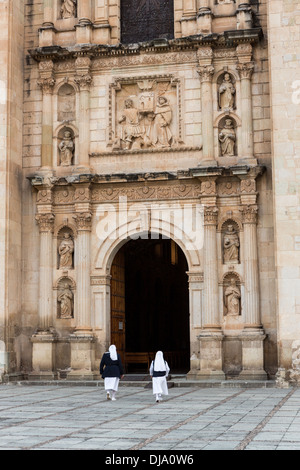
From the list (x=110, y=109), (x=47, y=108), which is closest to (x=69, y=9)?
(x=47, y=108)

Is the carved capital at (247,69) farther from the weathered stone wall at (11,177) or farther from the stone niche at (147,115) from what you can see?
the weathered stone wall at (11,177)

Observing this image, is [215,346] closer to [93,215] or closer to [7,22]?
[93,215]

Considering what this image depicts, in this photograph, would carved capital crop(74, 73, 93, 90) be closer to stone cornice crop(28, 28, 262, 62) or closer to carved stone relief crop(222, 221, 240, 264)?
stone cornice crop(28, 28, 262, 62)

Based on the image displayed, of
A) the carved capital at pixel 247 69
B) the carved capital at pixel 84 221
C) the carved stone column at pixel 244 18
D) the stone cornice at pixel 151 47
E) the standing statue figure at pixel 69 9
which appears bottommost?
the carved capital at pixel 84 221

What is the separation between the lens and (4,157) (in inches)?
902

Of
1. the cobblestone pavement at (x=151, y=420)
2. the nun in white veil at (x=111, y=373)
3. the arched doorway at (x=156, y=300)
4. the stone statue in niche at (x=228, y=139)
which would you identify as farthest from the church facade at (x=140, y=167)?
the nun in white veil at (x=111, y=373)

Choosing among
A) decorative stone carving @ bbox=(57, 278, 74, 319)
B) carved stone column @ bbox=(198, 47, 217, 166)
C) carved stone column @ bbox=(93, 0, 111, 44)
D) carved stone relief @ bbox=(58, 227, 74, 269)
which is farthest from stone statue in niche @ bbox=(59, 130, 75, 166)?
carved stone column @ bbox=(198, 47, 217, 166)

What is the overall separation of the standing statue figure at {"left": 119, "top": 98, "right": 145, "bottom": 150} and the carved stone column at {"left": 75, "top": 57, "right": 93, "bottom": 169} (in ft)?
3.66

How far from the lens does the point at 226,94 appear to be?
23031 mm

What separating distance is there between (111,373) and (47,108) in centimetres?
1003

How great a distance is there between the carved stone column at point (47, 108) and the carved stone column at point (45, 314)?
199 cm

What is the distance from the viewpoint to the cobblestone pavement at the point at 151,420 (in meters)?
10.6

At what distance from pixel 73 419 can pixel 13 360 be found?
965 centimetres
